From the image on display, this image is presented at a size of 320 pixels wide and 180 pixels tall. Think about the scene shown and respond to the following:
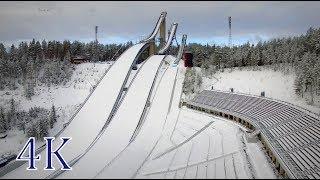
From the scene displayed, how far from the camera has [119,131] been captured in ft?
110

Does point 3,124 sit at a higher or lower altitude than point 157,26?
lower

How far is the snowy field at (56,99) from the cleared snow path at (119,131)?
9.09 meters

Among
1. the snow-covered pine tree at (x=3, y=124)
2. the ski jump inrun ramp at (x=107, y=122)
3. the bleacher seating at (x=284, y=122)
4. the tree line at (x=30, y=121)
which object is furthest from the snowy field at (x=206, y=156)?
the snow-covered pine tree at (x=3, y=124)

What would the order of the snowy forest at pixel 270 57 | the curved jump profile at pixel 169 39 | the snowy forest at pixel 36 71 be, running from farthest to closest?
the curved jump profile at pixel 169 39 < the snowy forest at pixel 270 57 < the snowy forest at pixel 36 71

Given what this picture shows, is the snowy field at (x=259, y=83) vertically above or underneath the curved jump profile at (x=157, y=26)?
underneath

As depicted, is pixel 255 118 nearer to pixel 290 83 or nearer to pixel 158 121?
pixel 158 121

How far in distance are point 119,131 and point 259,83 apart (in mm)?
23975

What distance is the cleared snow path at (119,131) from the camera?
2502 centimetres

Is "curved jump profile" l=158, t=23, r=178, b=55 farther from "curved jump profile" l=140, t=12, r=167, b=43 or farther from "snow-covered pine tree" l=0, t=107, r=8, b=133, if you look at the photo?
"snow-covered pine tree" l=0, t=107, r=8, b=133

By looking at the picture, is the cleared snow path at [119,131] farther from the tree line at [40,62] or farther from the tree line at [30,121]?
the tree line at [40,62]

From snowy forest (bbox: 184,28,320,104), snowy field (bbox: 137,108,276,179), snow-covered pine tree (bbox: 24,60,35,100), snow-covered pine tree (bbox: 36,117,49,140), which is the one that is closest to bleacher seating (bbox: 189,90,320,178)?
snowy field (bbox: 137,108,276,179)

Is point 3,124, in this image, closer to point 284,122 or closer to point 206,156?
point 206,156

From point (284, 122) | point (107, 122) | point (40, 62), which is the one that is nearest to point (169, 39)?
point (40, 62)

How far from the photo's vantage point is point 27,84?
59.4 metres
